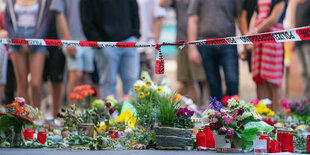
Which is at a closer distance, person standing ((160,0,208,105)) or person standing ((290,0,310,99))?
person standing ((160,0,208,105))

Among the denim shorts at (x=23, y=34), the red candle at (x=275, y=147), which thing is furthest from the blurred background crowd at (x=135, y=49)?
the red candle at (x=275, y=147)

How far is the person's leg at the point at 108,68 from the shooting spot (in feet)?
28.7

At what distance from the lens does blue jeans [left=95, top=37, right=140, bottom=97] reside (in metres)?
8.75

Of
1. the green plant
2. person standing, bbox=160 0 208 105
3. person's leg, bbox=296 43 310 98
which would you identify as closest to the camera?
the green plant

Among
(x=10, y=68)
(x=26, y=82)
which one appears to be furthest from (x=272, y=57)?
(x=10, y=68)

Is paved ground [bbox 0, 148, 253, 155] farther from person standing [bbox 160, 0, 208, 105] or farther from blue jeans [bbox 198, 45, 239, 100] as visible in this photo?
person standing [bbox 160, 0, 208, 105]

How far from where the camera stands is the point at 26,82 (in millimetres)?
9070

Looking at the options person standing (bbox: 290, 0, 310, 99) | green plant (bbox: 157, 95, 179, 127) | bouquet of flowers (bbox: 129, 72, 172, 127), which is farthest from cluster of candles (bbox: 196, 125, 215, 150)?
person standing (bbox: 290, 0, 310, 99)

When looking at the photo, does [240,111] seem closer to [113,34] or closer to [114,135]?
[114,135]

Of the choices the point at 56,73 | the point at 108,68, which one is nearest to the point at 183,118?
the point at 108,68

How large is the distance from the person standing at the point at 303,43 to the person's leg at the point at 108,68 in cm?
346

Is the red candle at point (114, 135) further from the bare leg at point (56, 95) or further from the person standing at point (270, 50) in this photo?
the bare leg at point (56, 95)

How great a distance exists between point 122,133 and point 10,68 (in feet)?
16.0

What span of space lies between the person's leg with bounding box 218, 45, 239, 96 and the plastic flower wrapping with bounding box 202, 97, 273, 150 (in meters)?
2.40
